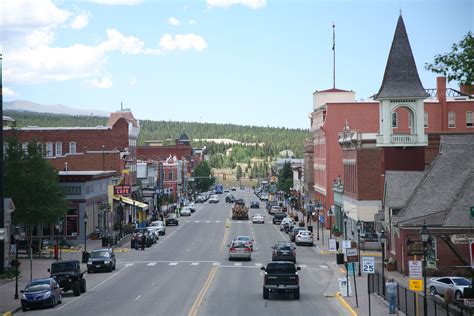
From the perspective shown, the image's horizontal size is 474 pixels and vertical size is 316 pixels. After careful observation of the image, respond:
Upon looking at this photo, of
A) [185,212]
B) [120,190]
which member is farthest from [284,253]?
[185,212]

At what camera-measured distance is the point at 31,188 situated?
61125 millimetres

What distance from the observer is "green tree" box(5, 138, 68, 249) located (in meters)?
61.0

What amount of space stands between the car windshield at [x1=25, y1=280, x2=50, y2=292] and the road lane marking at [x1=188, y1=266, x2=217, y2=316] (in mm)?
6514

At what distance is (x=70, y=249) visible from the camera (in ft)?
227

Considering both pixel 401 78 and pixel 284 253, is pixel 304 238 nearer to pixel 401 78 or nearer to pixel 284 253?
pixel 284 253

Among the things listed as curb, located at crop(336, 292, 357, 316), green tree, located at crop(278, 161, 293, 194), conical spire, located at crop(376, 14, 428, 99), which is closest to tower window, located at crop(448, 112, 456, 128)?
conical spire, located at crop(376, 14, 428, 99)

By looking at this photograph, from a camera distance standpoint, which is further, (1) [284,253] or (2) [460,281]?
(1) [284,253]

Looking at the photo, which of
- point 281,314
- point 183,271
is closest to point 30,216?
point 183,271

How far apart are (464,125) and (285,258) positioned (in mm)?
44396

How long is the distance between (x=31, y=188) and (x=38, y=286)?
25.1 metres

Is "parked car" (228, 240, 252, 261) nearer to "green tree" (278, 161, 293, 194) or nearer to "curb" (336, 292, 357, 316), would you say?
"curb" (336, 292, 357, 316)

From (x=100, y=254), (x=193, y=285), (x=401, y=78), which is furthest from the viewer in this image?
(x=401, y=78)

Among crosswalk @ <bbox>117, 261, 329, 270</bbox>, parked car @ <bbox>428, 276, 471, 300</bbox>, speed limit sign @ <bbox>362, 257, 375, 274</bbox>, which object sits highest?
speed limit sign @ <bbox>362, 257, 375, 274</bbox>

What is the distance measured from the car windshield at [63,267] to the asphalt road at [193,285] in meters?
1.31
